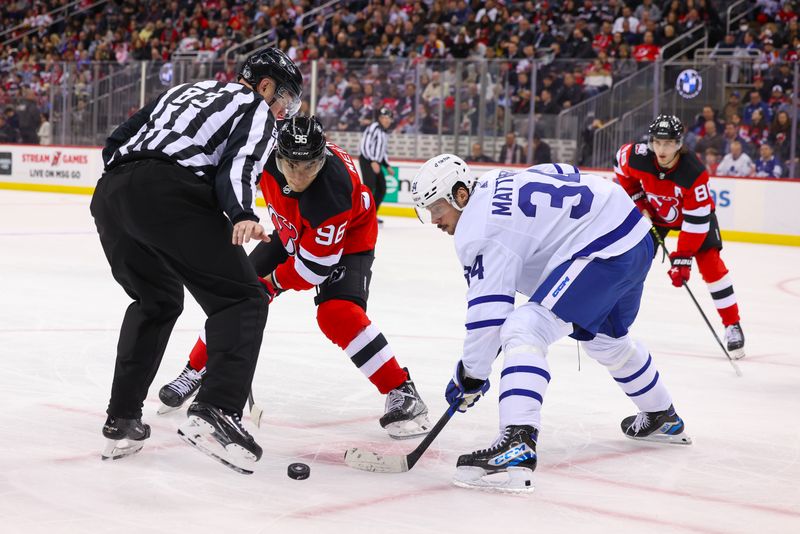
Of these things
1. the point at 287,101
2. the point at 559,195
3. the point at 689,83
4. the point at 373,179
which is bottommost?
the point at 373,179

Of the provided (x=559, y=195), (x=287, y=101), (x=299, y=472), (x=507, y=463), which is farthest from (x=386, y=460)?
(x=287, y=101)

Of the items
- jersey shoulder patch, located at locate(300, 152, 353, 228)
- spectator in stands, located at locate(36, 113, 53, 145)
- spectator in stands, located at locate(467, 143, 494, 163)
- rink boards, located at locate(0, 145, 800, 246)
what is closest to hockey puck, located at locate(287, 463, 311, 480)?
jersey shoulder patch, located at locate(300, 152, 353, 228)

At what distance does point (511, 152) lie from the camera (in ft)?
44.7

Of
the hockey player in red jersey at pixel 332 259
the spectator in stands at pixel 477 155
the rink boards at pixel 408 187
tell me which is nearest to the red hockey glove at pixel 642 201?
the hockey player in red jersey at pixel 332 259

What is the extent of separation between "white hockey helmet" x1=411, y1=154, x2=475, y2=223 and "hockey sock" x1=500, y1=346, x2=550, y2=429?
474mm

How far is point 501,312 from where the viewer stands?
10.2 feet

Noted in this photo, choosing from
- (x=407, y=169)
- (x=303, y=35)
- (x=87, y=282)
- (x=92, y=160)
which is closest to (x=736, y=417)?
(x=87, y=282)

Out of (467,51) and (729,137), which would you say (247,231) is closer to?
(729,137)

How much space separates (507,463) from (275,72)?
1.35 metres

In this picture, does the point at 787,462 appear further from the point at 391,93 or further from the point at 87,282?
the point at 391,93

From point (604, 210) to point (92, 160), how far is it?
14.6m

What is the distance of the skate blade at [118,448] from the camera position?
3314 millimetres

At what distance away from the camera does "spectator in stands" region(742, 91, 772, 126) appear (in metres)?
12.0

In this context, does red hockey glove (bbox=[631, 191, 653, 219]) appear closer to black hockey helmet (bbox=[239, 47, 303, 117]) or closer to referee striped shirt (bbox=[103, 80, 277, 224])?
black hockey helmet (bbox=[239, 47, 303, 117])
